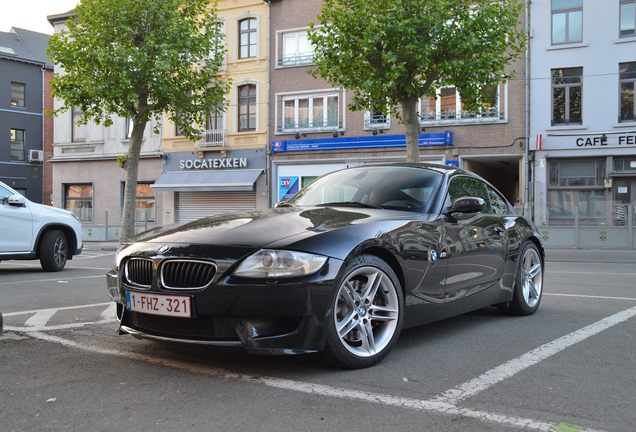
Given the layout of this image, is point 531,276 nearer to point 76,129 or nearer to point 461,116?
point 461,116

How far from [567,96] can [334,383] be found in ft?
73.4

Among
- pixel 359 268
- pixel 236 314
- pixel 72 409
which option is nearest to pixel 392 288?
pixel 359 268

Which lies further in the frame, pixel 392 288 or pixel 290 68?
pixel 290 68

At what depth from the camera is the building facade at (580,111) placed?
22.1 meters

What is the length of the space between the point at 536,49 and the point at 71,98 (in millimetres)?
17078

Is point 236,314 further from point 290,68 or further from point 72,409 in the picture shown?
point 290,68

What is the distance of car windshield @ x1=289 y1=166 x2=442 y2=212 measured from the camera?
4.79 meters

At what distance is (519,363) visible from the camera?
4020 mm

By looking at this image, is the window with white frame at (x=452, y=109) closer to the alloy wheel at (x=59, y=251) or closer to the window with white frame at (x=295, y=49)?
the window with white frame at (x=295, y=49)

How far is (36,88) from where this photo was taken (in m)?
42.4

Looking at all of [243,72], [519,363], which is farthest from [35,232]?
[243,72]

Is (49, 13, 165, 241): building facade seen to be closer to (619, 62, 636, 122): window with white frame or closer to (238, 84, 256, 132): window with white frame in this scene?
(238, 84, 256, 132): window with white frame

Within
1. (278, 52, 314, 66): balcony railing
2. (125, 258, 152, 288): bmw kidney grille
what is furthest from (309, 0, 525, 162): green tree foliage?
(125, 258, 152, 288): bmw kidney grille

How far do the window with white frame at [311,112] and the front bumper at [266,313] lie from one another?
2394cm
